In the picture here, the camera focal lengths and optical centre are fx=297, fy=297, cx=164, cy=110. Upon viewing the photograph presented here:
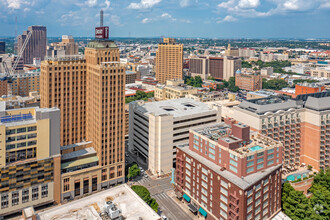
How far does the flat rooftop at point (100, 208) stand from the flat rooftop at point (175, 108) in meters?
65.4

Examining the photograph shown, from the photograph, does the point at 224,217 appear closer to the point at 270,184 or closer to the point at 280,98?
the point at 270,184

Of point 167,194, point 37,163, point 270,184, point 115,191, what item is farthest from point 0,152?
point 270,184

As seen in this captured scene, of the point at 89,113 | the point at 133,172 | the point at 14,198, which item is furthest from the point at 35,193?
the point at 133,172

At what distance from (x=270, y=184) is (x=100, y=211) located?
56866 millimetres

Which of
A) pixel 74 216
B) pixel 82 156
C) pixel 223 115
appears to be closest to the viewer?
pixel 74 216

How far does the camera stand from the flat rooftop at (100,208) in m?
73.2

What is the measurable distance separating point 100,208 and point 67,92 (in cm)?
6737

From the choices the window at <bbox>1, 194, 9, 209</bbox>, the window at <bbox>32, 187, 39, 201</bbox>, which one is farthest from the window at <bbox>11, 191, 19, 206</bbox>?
the window at <bbox>32, 187, 39, 201</bbox>

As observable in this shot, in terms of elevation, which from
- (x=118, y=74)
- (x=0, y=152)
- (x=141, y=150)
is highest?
(x=118, y=74)

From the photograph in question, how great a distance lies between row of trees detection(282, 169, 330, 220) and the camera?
10406 centimetres

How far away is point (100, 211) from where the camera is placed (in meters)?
76.4

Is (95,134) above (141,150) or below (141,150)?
above

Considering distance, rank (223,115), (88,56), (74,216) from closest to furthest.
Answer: (74,216) → (88,56) → (223,115)

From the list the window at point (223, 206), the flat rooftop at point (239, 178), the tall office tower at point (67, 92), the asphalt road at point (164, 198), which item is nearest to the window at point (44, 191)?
the tall office tower at point (67, 92)
